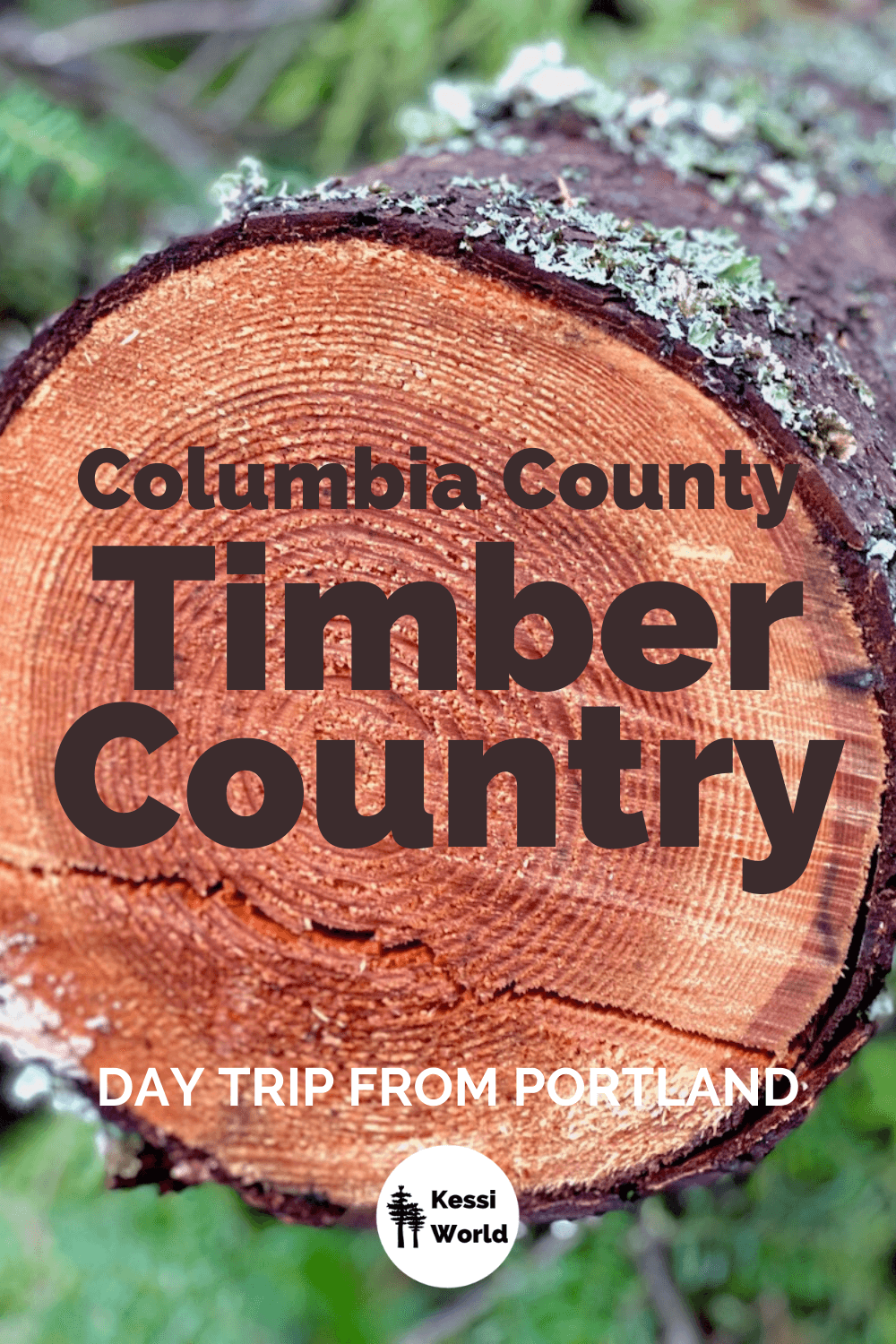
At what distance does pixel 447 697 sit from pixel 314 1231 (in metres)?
1.87

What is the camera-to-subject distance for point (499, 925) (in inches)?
45.7

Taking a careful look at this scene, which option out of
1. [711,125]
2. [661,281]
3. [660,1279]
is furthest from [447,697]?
[660,1279]

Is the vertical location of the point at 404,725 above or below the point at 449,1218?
above

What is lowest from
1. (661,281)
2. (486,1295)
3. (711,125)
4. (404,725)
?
(486,1295)

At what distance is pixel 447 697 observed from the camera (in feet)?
3.63

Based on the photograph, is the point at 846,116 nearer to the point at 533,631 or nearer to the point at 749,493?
the point at 749,493

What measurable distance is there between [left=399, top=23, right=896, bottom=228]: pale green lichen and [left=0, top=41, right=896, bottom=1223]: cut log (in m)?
0.32

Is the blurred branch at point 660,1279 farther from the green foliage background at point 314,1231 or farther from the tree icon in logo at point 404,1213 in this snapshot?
the tree icon in logo at point 404,1213

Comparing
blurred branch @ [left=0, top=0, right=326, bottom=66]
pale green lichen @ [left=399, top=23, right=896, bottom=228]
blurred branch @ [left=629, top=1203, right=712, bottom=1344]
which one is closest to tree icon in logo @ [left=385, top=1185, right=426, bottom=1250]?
blurred branch @ [left=629, top=1203, right=712, bottom=1344]

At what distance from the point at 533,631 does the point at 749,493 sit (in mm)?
253

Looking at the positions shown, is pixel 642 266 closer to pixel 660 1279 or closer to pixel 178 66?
pixel 660 1279

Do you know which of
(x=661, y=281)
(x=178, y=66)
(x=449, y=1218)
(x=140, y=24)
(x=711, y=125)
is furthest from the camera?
(x=178, y=66)

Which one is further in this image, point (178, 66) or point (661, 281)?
point (178, 66)

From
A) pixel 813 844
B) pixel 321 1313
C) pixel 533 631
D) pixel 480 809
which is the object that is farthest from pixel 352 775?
pixel 321 1313
